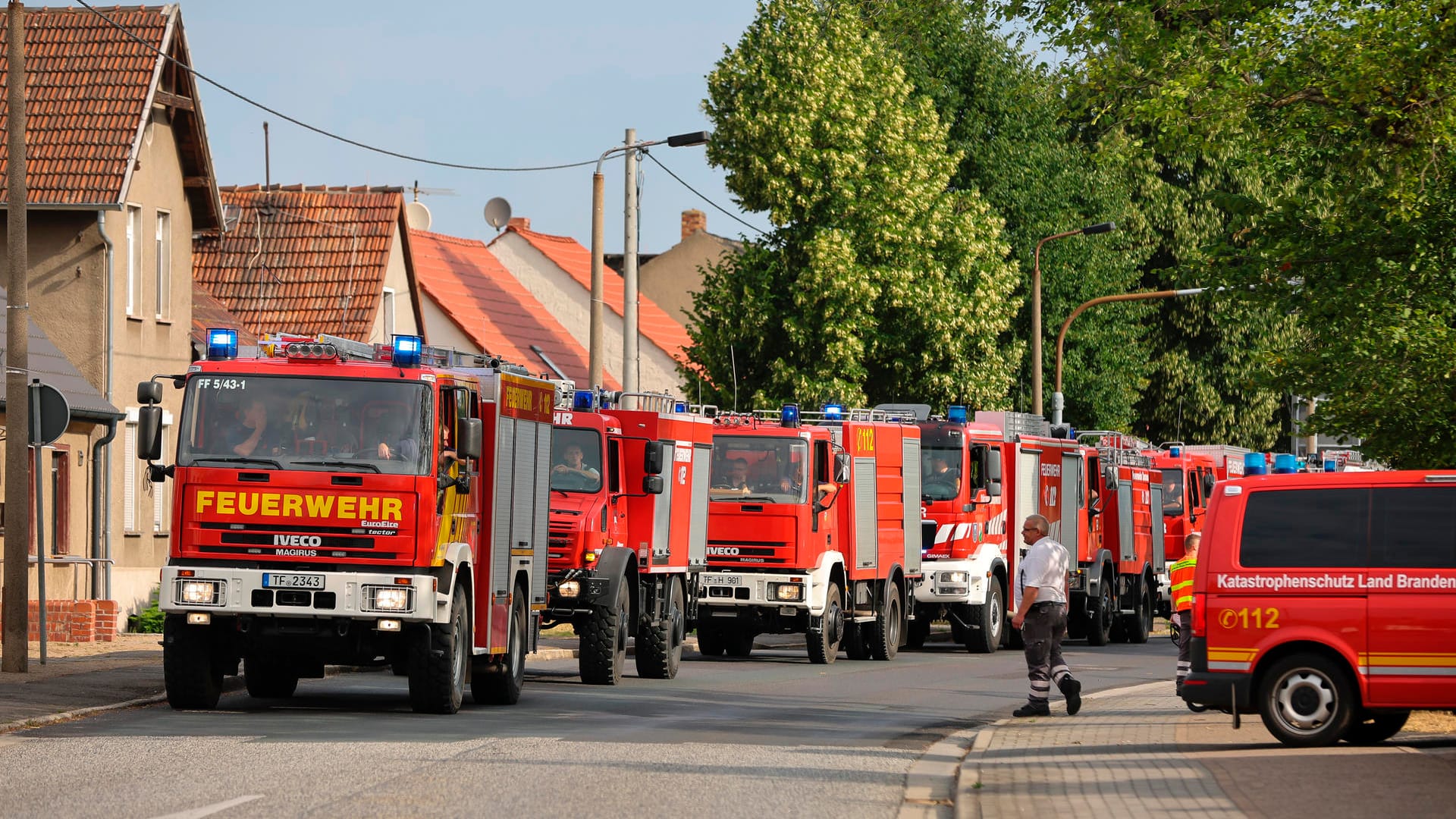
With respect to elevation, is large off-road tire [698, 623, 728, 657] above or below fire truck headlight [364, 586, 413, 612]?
below

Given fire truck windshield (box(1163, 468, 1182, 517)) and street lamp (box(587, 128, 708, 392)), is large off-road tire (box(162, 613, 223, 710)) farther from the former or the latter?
fire truck windshield (box(1163, 468, 1182, 517))

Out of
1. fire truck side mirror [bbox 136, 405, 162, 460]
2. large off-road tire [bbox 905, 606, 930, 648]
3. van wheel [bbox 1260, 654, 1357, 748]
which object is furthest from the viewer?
large off-road tire [bbox 905, 606, 930, 648]

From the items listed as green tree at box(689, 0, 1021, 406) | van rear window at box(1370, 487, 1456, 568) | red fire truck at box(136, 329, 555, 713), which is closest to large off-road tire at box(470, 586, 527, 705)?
red fire truck at box(136, 329, 555, 713)

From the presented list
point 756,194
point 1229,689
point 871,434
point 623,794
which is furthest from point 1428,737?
point 756,194

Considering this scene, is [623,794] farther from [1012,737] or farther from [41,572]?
[41,572]

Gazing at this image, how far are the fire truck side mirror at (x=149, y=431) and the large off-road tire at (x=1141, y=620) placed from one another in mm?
21994

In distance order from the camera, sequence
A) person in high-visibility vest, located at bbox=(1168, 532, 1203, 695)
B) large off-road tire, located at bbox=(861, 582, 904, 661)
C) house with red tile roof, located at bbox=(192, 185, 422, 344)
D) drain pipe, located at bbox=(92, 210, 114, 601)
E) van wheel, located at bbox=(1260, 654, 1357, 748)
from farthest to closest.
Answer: house with red tile roof, located at bbox=(192, 185, 422, 344)
drain pipe, located at bbox=(92, 210, 114, 601)
large off-road tire, located at bbox=(861, 582, 904, 661)
person in high-visibility vest, located at bbox=(1168, 532, 1203, 695)
van wheel, located at bbox=(1260, 654, 1357, 748)

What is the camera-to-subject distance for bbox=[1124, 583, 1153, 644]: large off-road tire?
34750mm

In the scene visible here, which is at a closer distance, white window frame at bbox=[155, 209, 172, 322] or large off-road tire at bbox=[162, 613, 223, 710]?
large off-road tire at bbox=[162, 613, 223, 710]

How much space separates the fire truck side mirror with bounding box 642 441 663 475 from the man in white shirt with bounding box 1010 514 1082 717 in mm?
4761

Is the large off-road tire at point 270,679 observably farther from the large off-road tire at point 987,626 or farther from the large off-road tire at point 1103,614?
the large off-road tire at point 1103,614

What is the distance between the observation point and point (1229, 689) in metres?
14.4

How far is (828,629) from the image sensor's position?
25344 mm

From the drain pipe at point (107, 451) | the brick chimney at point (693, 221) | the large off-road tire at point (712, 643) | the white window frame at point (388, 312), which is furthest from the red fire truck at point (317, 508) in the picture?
the brick chimney at point (693, 221)
